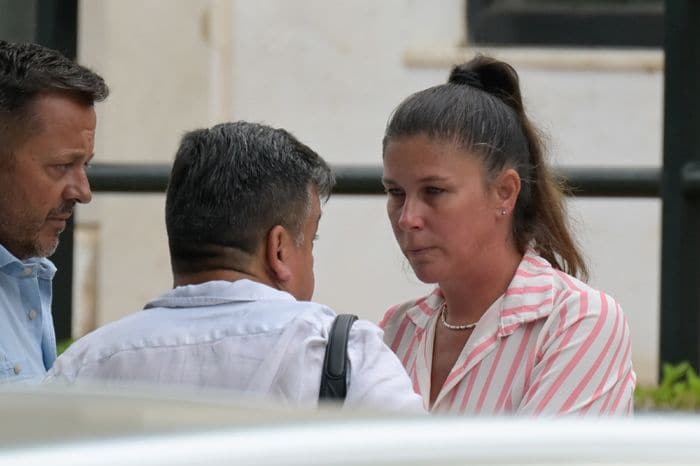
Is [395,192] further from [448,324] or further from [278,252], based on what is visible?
[278,252]

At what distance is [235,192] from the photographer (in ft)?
9.11

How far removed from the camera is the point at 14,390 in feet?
6.70

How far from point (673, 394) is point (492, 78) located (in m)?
1.66

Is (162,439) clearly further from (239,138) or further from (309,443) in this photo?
(239,138)

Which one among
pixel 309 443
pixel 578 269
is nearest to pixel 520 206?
pixel 578 269

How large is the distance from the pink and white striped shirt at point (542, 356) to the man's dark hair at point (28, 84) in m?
0.87

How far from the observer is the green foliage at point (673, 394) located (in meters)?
4.68

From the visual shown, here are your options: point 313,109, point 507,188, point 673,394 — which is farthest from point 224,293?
point 313,109

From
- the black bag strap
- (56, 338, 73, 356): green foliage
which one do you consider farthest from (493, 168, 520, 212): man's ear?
(56, 338, 73, 356): green foliage

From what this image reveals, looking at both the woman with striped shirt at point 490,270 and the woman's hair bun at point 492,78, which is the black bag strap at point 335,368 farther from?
the woman's hair bun at point 492,78

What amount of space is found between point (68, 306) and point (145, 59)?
364 cm

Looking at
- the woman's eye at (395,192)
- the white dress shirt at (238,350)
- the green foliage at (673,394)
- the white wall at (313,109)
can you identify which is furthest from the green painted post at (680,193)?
the white wall at (313,109)

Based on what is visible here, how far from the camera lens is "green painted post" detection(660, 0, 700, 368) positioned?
203 inches

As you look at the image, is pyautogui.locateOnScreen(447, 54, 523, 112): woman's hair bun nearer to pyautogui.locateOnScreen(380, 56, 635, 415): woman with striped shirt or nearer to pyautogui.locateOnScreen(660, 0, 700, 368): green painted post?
pyautogui.locateOnScreen(380, 56, 635, 415): woman with striped shirt
